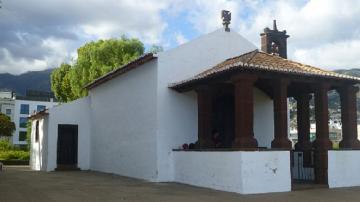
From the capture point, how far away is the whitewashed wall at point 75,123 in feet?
73.2

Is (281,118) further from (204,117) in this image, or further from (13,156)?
(13,156)

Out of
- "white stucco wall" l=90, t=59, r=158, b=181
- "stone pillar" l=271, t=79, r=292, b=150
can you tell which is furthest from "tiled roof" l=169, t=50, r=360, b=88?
"white stucco wall" l=90, t=59, r=158, b=181

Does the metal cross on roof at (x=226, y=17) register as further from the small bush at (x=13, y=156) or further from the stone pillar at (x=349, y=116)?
the small bush at (x=13, y=156)

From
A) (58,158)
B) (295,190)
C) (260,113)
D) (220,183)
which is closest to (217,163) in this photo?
(220,183)

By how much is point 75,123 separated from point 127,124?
4956 millimetres

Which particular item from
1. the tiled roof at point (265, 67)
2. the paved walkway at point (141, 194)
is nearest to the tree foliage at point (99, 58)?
the tiled roof at point (265, 67)

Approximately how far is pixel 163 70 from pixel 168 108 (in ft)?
4.56

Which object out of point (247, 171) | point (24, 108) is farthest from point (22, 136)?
point (247, 171)

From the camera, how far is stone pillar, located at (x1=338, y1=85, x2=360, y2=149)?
15.5 metres

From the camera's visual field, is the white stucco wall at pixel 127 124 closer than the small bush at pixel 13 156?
Yes

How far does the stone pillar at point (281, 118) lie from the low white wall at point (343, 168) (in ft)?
6.45

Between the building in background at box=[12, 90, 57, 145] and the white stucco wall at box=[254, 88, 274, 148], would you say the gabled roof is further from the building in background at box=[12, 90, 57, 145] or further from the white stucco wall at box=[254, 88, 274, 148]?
the building in background at box=[12, 90, 57, 145]

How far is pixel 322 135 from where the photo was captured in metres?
14.6

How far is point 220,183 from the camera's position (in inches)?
535
